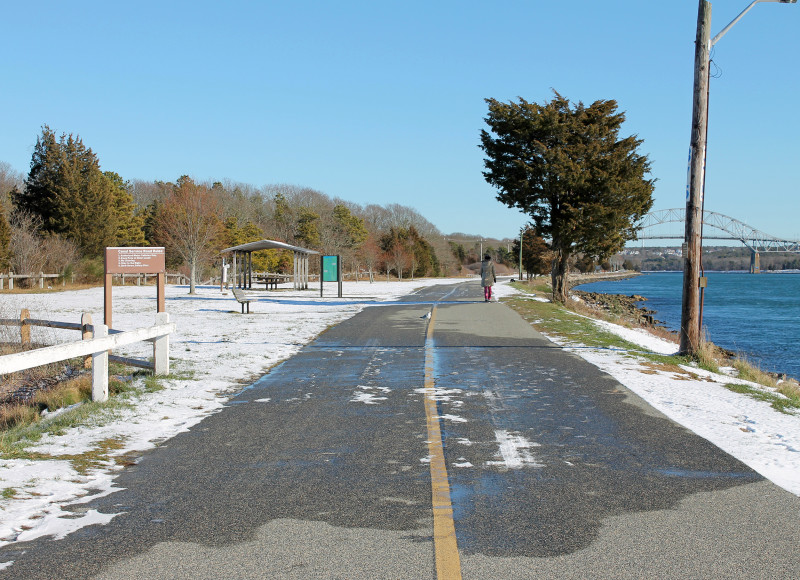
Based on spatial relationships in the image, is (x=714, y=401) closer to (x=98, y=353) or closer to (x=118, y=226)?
(x=98, y=353)

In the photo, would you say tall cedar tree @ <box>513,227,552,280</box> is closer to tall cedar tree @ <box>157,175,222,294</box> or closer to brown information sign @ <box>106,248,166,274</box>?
tall cedar tree @ <box>157,175,222,294</box>

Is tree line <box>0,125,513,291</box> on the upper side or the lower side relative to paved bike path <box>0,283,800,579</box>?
upper

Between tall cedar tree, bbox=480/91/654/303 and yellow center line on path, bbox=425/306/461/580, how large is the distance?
2357 cm

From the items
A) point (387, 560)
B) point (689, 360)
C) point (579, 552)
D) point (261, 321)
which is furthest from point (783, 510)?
point (261, 321)

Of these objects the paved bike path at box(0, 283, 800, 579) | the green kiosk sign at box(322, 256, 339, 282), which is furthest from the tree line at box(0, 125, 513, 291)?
the paved bike path at box(0, 283, 800, 579)

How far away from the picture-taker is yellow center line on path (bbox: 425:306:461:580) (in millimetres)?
3934

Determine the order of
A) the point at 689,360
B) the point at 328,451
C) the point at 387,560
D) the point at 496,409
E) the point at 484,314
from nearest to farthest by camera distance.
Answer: the point at 387,560 → the point at 328,451 → the point at 496,409 → the point at 689,360 → the point at 484,314

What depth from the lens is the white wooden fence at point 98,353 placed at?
6773 millimetres

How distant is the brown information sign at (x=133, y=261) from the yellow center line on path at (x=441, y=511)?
19.0 feet

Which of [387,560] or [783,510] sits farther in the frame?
[783,510]

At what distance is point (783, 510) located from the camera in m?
4.89

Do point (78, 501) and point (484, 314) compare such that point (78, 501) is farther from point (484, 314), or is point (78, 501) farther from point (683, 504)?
point (484, 314)

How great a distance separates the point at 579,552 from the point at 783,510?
182cm

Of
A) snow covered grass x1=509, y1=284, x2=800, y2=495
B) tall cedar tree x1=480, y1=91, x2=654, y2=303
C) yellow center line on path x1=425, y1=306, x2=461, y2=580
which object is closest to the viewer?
yellow center line on path x1=425, y1=306, x2=461, y2=580
